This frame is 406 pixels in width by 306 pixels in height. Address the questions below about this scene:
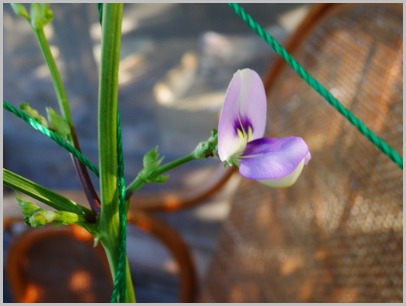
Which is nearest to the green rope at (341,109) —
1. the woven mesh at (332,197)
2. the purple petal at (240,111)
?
the purple petal at (240,111)

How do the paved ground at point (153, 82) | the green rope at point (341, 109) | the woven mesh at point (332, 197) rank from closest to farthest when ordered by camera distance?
the green rope at point (341, 109) → the woven mesh at point (332, 197) → the paved ground at point (153, 82)

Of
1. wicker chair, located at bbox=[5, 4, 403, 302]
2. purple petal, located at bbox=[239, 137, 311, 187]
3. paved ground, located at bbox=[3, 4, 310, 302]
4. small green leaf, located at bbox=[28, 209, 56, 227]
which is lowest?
purple petal, located at bbox=[239, 137, 311, 187]

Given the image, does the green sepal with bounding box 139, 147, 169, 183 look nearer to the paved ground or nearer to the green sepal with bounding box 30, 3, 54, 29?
the green sepal with bounding box 30, 3, 54, 29

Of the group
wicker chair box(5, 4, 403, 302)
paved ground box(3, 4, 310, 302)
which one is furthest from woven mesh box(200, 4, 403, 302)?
paved ground box(3, 4, 310, 302)

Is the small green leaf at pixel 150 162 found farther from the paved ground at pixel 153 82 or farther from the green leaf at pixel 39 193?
the paved ground at pixel 153 82

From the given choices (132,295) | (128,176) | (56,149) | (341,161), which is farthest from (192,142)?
(132,295)

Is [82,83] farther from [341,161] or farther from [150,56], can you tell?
[341,161]
